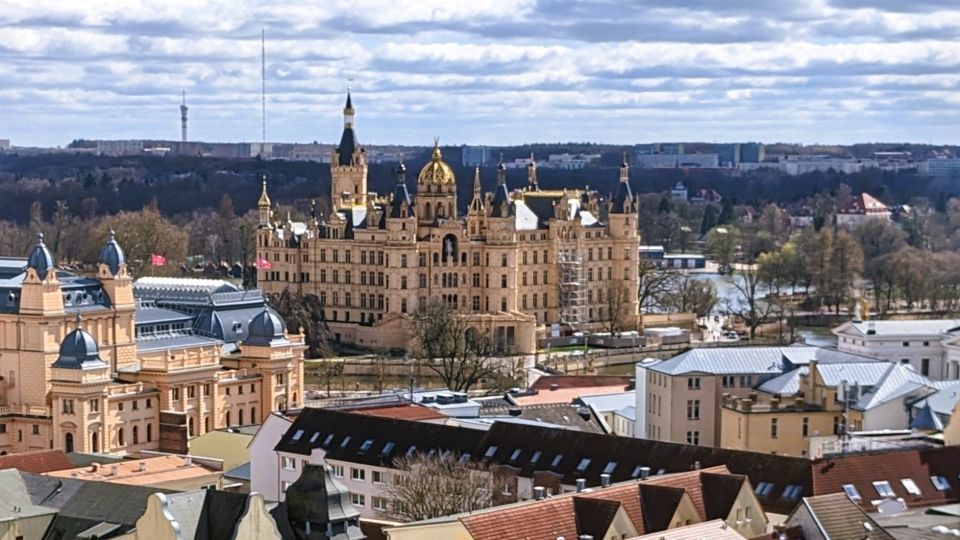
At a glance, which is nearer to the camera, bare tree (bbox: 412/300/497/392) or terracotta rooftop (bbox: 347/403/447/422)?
terracotta rooftop (bbox: 347/403/447/422)

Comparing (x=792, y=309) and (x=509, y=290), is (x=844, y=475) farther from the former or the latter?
(x=792, y=309)

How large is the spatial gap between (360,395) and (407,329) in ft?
78.4

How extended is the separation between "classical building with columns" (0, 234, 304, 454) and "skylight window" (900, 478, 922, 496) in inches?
1307

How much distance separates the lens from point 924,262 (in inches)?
6250

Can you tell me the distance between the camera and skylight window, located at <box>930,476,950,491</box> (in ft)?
179

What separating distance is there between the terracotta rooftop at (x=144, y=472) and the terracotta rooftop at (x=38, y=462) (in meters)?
0.87

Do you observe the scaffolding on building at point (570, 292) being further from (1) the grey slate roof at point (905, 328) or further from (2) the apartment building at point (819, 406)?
(2) the apartment building at point (819, 406)

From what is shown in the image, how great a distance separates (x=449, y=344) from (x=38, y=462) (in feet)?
172

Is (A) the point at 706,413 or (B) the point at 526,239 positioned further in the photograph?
(B) the point at 526,239

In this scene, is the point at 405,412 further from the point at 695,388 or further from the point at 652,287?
the point at 652,287

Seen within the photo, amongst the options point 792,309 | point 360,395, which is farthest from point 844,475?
point 792,309

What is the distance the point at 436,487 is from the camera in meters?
54.6

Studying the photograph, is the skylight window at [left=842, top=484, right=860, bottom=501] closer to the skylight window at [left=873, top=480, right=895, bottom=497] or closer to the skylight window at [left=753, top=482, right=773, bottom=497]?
the skylight window at [left=873, top=480, right=895, bottom=497]

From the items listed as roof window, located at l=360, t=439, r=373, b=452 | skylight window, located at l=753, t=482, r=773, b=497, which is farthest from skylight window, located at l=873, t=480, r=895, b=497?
roof window, located at l=360, t=439, r=373, b=452
